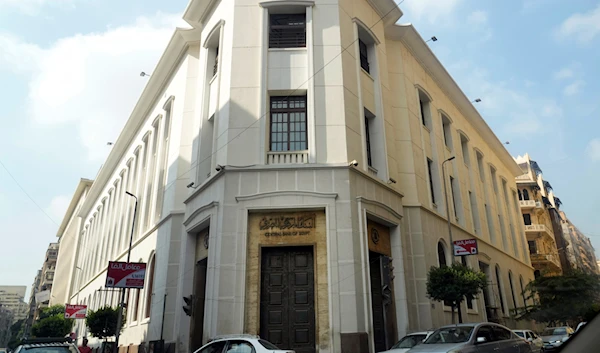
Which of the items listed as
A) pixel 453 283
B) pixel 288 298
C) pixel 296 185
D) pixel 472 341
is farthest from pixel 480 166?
pixel 472 341

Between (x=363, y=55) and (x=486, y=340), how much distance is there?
576 inches

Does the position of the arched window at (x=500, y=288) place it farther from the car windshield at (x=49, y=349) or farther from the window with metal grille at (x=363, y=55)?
the car windshield at (x=49, y=349)

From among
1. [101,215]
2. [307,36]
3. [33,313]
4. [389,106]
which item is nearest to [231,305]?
[307,36]

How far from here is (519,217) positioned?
142 feet

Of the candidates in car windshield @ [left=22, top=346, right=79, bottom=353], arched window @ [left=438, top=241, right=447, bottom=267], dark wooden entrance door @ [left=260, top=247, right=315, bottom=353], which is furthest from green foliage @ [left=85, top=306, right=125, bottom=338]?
arched window @ [left=438, top=241, right=447, bottom=267]

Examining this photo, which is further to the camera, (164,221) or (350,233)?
(164,221)

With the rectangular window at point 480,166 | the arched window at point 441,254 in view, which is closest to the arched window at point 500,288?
the rectangular window at point 480,166

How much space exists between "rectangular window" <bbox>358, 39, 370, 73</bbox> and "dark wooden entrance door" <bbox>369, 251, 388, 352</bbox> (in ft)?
29.8

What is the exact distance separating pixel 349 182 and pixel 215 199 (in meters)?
5.16

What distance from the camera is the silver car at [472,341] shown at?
32.5 feet

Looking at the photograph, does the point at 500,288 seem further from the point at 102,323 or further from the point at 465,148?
the point at 102,323

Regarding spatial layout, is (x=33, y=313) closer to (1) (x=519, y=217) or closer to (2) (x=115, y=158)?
(2) (x=115, y=158)

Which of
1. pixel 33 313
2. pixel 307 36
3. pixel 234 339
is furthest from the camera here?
pixel 33 313

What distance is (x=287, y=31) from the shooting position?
62.7ft
